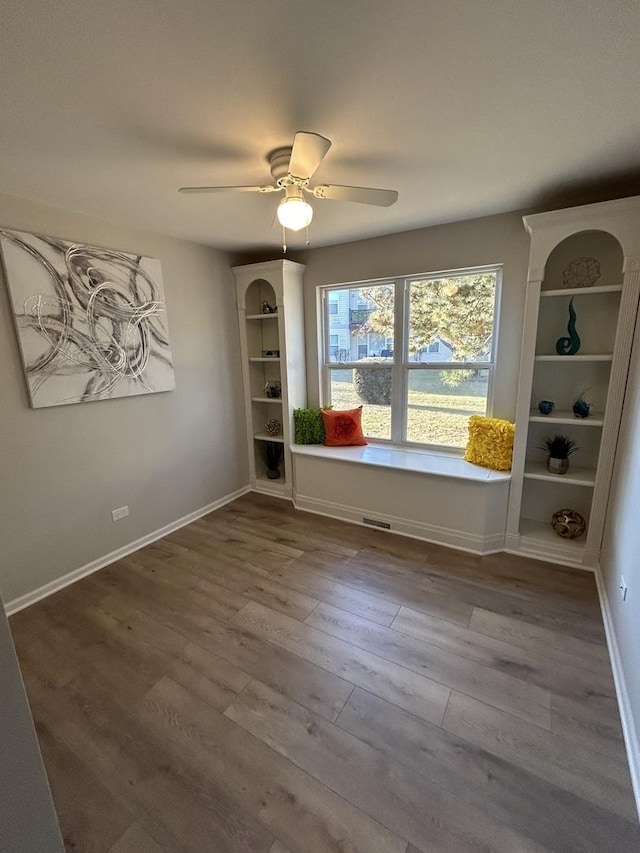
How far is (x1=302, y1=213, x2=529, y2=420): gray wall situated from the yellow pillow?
0.18 metres

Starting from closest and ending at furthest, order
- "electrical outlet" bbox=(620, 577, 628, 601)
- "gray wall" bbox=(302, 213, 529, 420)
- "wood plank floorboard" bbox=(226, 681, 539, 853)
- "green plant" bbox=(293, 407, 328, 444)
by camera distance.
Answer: "wood plank floorboard" bbox=(226, 681, 539, 853) → "electrical outlet" bbox=(620, 577, 628, 601) → "gray wall" bbox=(302, 213, 529, 420) → "green plant" bbox=(293, 407, 328, 444)

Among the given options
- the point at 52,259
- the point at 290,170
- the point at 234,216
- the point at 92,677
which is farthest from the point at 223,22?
the point at 92,677

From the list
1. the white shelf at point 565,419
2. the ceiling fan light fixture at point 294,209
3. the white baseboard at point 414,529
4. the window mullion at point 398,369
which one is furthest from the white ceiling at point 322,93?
the white baseboard at point 414,529

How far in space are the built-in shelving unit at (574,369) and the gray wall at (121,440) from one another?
262 centimetres

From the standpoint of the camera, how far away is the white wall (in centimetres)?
149

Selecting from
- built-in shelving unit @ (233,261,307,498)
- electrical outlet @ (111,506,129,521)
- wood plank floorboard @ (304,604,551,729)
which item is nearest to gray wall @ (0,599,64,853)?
wood plank floorboard @ (304,604,551,729)

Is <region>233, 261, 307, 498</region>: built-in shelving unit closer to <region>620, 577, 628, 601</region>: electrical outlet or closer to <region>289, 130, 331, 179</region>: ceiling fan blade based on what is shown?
<region>289, 130, 331, 179</region>: ceiling fan blade

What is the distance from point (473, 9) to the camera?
98 cm

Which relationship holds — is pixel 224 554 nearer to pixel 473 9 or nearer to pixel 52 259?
pixel 52 259

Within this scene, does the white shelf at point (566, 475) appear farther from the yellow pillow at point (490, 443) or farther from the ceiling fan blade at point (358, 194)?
the ceiling fan blade at point (358, 194)

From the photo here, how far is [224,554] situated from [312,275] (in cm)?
270

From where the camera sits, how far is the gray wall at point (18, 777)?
747 millimetres

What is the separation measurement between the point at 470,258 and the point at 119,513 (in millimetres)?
3409

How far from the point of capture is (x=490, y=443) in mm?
2834
